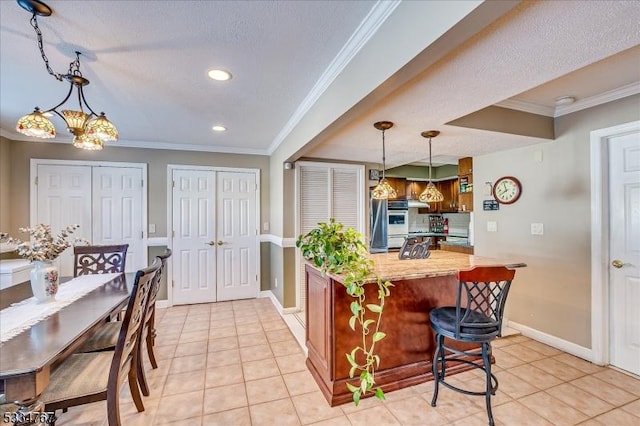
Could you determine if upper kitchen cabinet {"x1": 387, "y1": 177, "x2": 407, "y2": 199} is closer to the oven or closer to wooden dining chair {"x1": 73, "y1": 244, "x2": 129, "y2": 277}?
the oven

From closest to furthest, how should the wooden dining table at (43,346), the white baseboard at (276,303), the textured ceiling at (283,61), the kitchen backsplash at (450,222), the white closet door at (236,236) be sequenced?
the wooden dining table at (43,346) < the textured ceiling at (283,61) < the white baseboard at (276,303) < the white closet door at (236,236) < the kitchen backsplash at (450,222)

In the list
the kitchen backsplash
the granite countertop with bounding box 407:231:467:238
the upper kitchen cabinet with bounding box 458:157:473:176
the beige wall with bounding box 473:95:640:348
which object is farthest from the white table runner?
the kitchen backsplash

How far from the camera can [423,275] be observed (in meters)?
2.07

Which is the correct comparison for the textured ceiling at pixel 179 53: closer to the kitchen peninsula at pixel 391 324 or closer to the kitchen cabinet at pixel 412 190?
the kitchen peninsula at pixel 391 324

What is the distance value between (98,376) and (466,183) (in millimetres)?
4561

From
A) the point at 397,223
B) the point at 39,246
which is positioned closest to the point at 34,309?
the point at 39,246

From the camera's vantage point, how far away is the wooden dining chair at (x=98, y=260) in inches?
115

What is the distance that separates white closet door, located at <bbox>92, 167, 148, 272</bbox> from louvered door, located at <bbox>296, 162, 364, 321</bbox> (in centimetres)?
230

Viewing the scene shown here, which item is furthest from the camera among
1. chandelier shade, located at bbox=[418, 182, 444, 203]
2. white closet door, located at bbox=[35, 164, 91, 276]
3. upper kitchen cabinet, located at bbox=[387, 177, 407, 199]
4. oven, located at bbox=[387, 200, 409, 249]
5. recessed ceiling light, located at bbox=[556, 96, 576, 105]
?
upper kitchen cabinet, located at bbox=[387, 177, 407, 199]

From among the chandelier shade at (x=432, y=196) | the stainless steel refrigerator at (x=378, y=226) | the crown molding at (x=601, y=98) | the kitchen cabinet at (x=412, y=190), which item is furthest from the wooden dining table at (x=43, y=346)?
the kitchen cabinet at (x=412, y=190)

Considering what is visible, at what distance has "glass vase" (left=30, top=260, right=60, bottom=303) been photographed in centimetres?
189

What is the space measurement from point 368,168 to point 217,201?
2446mm

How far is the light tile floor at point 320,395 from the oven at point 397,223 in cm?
306

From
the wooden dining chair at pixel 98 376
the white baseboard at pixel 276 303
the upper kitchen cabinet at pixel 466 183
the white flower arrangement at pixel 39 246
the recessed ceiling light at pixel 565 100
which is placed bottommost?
the white baseboard at pixel 276 303
